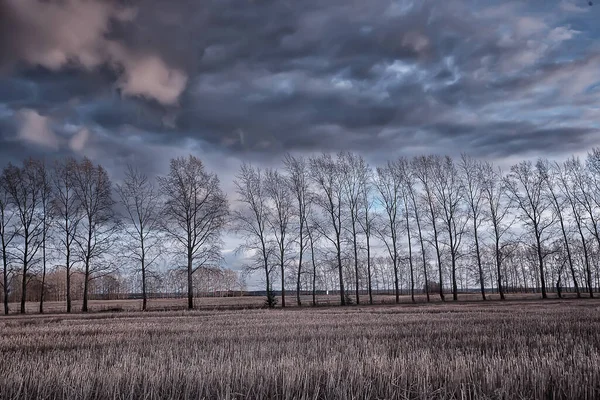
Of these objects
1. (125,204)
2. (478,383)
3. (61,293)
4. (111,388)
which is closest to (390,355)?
(478,383)

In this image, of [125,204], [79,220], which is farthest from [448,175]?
[79,220]

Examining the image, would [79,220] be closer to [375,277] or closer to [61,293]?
[375,277]

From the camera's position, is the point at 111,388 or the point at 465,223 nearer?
the point at 111,388

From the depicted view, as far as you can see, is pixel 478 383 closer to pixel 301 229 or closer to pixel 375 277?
pixel 301 229

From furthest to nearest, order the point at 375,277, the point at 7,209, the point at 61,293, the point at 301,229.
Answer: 1. the point at 61,293
2. the point at 375,277
3. the point at 301,229
4. the point at 7,209

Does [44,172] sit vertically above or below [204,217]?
above

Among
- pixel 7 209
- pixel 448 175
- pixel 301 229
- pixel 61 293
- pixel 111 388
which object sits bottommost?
pixel 61 293

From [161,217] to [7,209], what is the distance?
49.4 feet

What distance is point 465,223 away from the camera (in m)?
45.2

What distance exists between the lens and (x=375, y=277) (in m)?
128

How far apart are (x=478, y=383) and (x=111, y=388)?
183 inches

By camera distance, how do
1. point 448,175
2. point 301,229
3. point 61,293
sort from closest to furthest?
point 301,229
point 448,175
point 61,293

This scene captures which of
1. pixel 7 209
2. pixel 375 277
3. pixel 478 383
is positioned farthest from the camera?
pixel 375 277

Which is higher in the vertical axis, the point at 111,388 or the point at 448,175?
the point at 448,175
